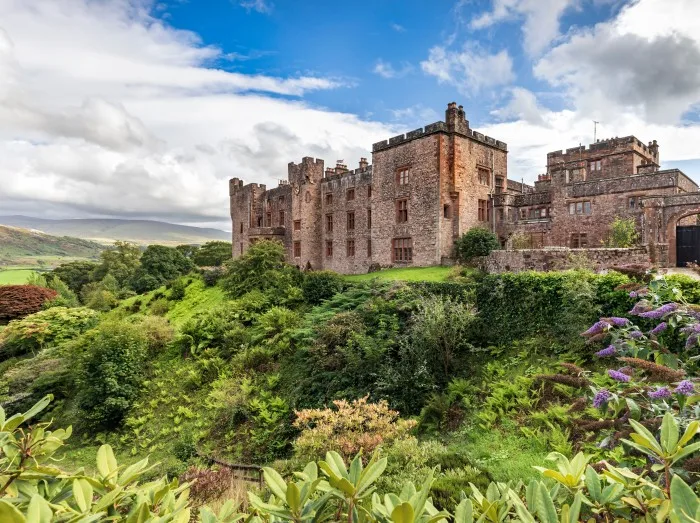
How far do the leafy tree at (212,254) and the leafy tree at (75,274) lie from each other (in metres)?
15.2

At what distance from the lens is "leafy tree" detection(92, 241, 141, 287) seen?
182 feet

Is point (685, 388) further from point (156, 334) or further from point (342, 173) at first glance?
point (342, 173)

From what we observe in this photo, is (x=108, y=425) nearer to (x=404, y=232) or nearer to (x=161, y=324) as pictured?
(x=161, y=324)

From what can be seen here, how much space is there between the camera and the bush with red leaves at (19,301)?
30656 millimetres

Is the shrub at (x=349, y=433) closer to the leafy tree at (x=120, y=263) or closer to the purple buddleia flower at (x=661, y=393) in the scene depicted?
the purple buddleia flower at (x=661, y=393)

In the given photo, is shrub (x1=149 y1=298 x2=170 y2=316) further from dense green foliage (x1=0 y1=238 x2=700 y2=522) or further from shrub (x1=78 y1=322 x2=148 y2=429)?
shrub (x1=78 y1=322 x2=148 y2=429)

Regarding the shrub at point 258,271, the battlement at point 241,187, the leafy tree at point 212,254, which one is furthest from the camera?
the leafy tree at point 212,254

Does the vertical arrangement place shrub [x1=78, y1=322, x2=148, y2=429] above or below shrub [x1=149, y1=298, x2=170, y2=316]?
below

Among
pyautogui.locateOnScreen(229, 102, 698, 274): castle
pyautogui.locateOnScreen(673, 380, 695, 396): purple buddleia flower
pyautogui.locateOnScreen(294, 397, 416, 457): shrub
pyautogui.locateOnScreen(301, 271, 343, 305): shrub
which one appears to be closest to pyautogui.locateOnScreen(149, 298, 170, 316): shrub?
pyautogui.locateOnScreen(301, 271, 343, 305): shrub

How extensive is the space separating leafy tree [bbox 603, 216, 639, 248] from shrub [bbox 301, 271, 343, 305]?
1608cm

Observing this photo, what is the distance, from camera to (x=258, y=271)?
25438mm

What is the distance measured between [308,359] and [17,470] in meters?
12.7

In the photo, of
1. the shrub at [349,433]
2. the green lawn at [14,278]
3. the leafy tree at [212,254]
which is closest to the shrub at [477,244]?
the shrub at [349,433]

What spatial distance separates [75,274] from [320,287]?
56.6 m
